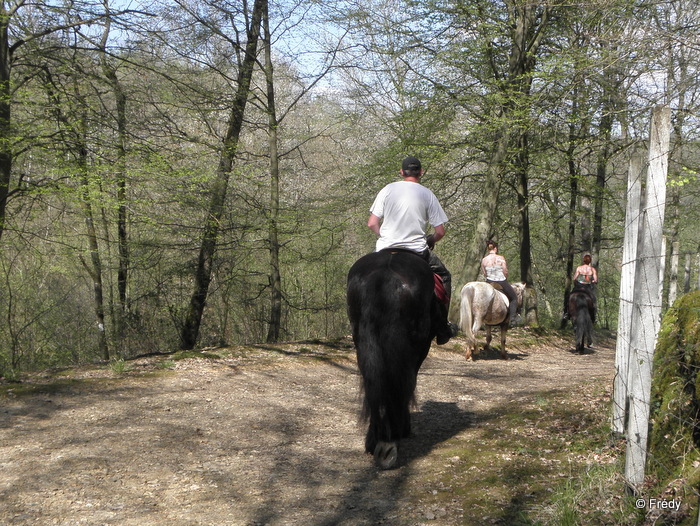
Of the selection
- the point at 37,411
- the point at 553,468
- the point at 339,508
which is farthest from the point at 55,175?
the point at 553,468

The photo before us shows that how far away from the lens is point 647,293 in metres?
3.38

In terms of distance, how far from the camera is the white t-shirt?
5.04 meters

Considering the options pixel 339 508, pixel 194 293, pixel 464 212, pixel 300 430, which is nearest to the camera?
pixel 339 508

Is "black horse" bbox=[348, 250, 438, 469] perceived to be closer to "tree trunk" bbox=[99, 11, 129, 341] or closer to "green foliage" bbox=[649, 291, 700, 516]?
"green foliage" bbox=[649, 291, 700, 516]

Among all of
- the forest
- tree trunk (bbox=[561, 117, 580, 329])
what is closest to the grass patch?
the forest

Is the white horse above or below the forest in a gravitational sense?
below

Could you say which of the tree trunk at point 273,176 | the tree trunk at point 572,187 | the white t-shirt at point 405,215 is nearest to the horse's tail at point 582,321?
the tree trunk at point 572,187

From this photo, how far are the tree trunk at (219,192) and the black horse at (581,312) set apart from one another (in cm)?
792

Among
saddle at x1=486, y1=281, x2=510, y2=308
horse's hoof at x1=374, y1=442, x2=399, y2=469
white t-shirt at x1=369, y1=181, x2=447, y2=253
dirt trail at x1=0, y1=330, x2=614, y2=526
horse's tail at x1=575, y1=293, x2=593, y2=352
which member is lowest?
dirt trail at x1=0, y1=330, x2=614, y2=526

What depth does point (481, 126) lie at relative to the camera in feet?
42.8

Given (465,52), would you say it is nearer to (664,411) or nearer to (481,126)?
(481,126)

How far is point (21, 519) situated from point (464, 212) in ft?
54.4

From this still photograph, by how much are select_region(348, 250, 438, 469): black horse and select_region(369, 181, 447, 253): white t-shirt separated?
0.76 feet

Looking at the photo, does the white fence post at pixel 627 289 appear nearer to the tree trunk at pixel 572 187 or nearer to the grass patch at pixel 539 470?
the grass patch at pixel 539 470
